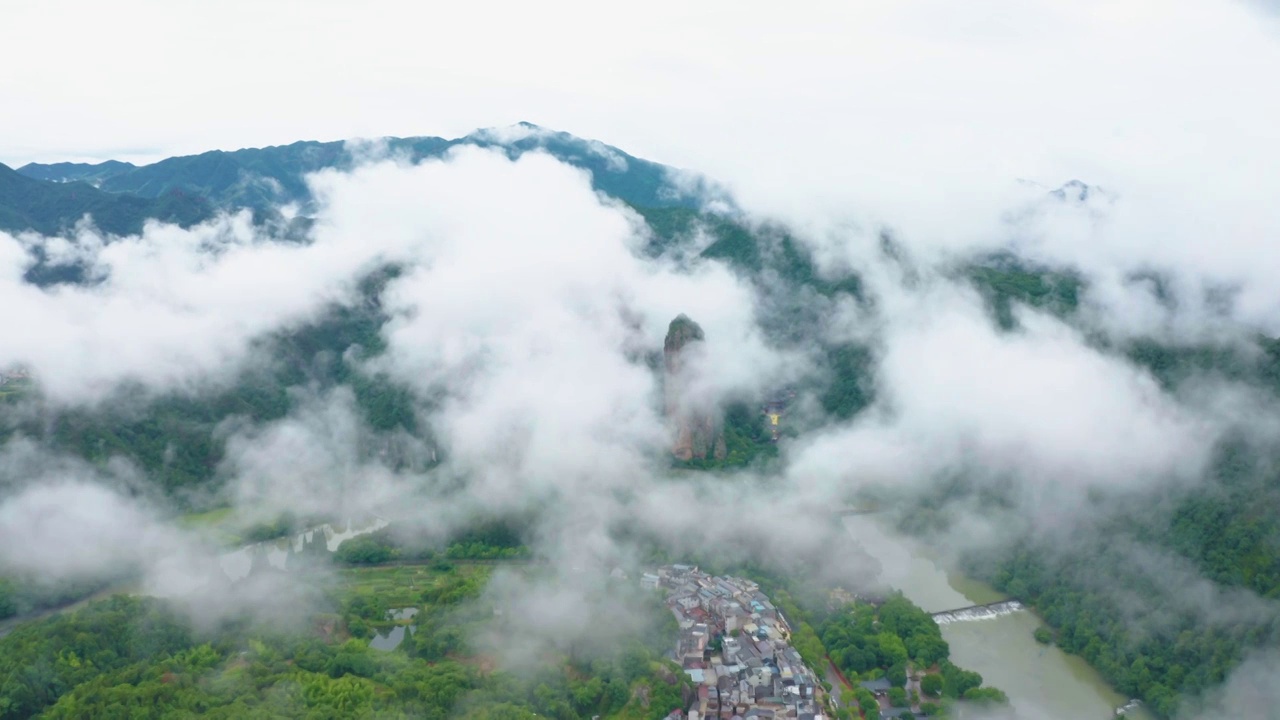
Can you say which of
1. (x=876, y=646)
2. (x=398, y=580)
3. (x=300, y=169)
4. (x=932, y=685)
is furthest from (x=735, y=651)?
(x=300, y=169)

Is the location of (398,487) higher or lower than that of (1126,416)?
lower

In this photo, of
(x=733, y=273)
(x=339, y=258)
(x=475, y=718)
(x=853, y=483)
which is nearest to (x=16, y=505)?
(x=475, y=718)

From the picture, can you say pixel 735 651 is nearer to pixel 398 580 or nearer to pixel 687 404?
pixel 398 580

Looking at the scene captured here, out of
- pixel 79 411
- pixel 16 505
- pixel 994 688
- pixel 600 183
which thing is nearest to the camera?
pixel 994 688

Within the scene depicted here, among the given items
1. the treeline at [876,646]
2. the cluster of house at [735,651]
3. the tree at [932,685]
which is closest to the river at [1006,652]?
the treeline at [876,646]

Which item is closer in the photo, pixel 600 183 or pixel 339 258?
pixel 339 258

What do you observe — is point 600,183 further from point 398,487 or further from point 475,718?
point 475,718

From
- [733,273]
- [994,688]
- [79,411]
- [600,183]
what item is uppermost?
[600,183]
